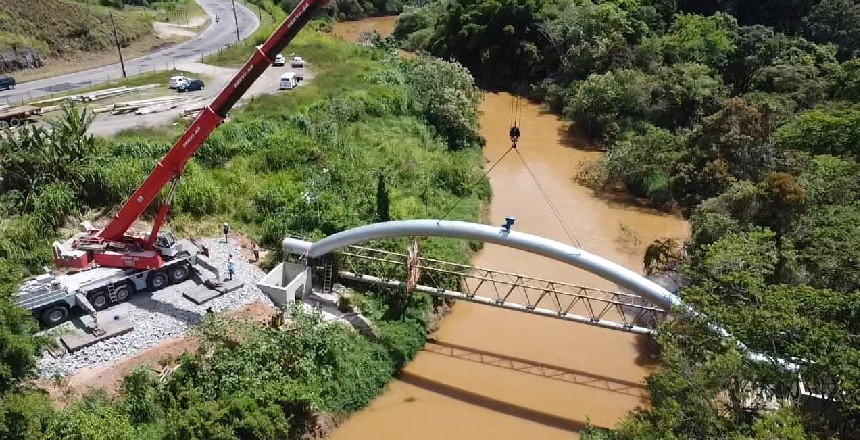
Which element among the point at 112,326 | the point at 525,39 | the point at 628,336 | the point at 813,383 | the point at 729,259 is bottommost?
the point at 628,336

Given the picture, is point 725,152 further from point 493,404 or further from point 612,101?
point 493,404

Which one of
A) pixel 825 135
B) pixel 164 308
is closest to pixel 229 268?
pixel 164 308

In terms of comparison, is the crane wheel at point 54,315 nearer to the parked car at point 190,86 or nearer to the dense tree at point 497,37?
the parked car at point 190,86

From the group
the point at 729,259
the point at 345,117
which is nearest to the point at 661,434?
the point at 729,259

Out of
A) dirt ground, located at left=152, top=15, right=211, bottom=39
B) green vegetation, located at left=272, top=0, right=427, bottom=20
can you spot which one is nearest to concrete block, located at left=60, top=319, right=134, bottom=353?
dirt ground, located at left=152, top=15, right=211, bottom=39

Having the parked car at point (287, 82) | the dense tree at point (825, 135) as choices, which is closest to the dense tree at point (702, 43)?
the dense tree at point (825, 135)

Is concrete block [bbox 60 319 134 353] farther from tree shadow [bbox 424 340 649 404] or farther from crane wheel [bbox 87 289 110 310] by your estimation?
tree shadow [bbox 424 340 649 404]

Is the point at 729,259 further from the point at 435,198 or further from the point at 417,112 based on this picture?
the point at 417,112
